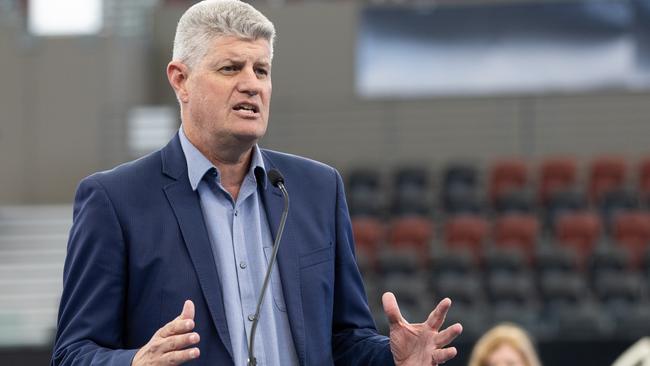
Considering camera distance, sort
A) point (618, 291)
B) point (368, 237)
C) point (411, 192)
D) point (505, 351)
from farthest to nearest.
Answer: point (411, 192), point (368, 237), point (618, 291), point (505, 351)

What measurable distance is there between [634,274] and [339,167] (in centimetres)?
400

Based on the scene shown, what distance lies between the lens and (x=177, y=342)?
2293 millimetres

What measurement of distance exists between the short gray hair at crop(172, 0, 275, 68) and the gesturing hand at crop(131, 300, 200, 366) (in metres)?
0.51

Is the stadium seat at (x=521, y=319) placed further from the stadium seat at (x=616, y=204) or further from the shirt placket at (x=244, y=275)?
the shirt placket at (x=244, y=275)

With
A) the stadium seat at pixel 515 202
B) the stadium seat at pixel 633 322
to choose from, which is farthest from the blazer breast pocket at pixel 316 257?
the stadium seat at pixel 515 202

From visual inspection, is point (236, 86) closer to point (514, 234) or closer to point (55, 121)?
point (514, 234)

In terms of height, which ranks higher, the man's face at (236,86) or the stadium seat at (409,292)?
the man's face at (236,86)

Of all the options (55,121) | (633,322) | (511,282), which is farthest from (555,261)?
(55,121)

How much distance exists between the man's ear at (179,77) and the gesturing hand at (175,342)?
0.48 meters

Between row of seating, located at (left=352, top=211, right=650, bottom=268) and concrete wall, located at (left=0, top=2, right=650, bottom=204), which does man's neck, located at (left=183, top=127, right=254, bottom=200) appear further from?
concrete wall, located at (left=0, top=2, right=650, bottom=204)

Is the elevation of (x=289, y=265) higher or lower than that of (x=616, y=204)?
higher

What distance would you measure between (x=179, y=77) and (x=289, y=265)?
16.4 inches

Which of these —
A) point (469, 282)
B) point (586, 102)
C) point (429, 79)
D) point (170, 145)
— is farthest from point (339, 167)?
point (170, 145)

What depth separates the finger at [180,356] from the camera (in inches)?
90.3
